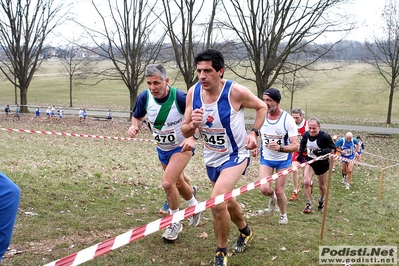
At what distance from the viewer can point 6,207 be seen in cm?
192

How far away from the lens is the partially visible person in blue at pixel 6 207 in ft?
6.26

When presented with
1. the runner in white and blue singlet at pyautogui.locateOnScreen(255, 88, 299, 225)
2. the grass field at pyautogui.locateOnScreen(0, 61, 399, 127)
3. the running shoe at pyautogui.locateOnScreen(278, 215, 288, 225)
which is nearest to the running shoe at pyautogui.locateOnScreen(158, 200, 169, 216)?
the runner in white and blue singlet at pyautogui.locateOnScreen(255, 88, 299, 225)

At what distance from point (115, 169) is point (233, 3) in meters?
13.7

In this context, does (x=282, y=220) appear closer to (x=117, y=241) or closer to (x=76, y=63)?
(x=117, y=241)

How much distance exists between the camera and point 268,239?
211 inches

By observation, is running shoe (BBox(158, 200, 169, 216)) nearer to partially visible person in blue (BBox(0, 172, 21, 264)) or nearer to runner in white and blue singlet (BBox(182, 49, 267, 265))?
runner in white and blue singlet (BBox(182, 49, 267, 265))

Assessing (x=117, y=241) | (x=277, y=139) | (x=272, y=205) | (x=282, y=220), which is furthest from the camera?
(x=272, y=205)

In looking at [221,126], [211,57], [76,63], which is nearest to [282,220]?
[221,126]

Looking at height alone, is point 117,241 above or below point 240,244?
above

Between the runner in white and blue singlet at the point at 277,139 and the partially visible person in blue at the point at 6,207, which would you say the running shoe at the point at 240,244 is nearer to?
the runner in white and blue singlet at the point at 277,139

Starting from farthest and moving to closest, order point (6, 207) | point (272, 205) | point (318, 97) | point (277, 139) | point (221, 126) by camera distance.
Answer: point (318, 97), point (272, 205), point (277, 139), point (221, 126), point (6, 207)

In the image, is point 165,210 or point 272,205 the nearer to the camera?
point 165,210

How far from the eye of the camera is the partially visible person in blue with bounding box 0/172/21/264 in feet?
→ 6.26

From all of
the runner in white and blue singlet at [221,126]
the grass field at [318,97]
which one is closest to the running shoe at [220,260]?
the runner in white and blue singlet at [221,126]
